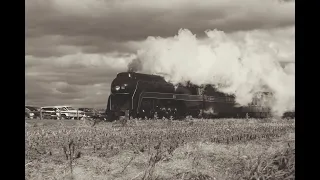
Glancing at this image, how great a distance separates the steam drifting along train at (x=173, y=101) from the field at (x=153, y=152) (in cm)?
48

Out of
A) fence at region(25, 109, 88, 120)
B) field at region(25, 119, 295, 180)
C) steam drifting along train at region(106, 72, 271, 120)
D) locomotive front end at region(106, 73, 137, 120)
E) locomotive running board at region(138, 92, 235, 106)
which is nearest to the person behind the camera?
field at region(25, 119, 295, 180)

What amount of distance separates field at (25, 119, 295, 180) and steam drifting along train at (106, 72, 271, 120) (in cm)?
48

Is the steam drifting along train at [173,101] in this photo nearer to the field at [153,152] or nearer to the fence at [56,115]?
the field at [153,152]

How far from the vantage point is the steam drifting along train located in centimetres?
694

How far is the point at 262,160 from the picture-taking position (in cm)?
609

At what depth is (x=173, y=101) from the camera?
7199 millimetres

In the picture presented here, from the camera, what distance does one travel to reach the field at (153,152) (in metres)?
5.99

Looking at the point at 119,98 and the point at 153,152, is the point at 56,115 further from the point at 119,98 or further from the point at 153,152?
the point at 153,152

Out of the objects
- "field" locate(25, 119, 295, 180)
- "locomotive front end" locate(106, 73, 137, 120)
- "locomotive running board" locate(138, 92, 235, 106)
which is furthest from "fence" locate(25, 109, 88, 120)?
"locomotive running board" locate(138, 92, 235, 106)

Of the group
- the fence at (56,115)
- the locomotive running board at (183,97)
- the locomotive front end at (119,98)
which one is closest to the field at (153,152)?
the fence at (56,115)

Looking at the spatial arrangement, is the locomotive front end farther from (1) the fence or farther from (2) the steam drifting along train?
(1) the fence
